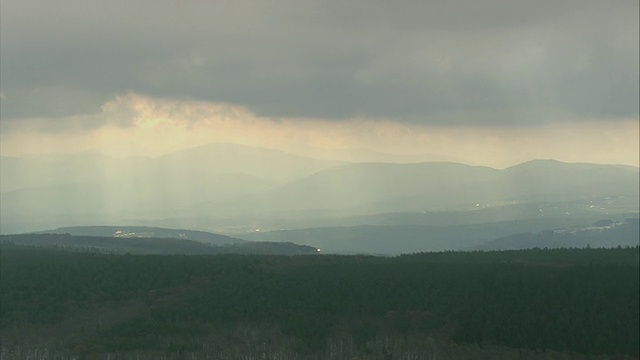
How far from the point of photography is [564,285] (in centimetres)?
5119

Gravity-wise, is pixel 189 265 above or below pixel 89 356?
above

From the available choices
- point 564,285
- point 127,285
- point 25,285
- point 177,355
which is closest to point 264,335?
point 177,355

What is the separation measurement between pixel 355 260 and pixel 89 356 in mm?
35059

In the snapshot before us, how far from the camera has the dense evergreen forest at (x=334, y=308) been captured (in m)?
46.5

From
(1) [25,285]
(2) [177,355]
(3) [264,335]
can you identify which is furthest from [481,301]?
(1) [25,285]

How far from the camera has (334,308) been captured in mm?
61594

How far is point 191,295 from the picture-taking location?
7125 cm

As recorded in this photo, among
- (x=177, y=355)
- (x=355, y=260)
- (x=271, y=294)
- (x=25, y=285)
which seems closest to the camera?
(x=177, y=355)

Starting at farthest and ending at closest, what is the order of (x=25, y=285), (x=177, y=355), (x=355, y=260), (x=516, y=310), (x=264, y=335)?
1. (x=355, y=260)
2. (x=25, y=285)
3. (x=264, y=335)
4. (x=177, y=355)
5. (x=516, y=310)

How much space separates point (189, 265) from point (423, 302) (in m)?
31.6

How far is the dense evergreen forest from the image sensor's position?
153ft

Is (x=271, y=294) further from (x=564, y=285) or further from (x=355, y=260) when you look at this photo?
(x=564, y=285)

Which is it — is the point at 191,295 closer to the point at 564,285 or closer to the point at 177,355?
the point at 177,355

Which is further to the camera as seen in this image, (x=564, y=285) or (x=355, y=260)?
(x=355, y=260)
